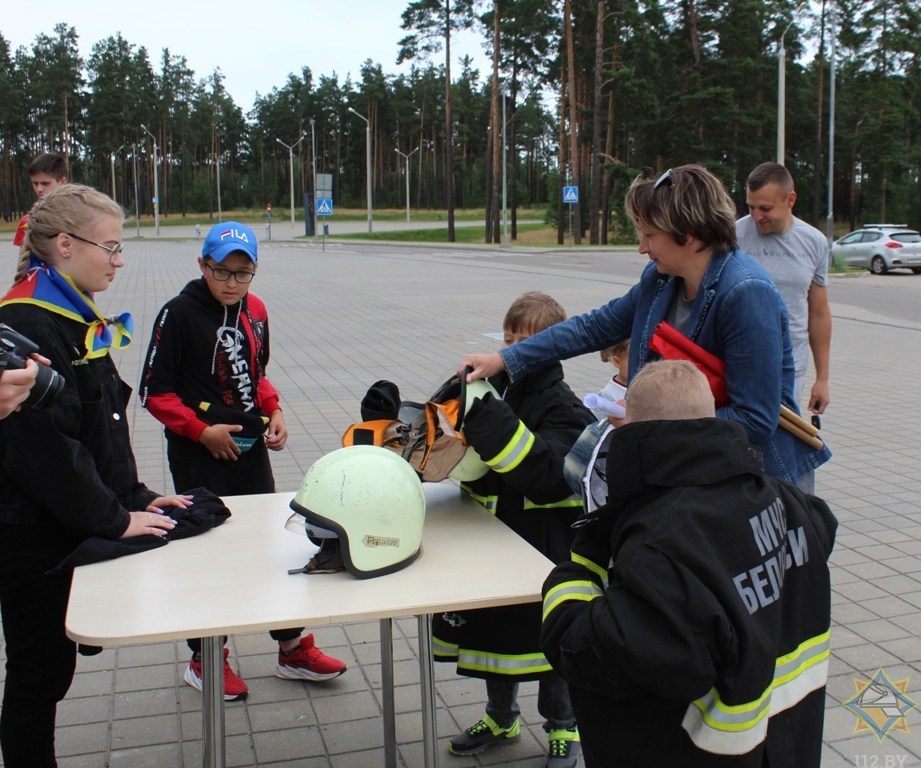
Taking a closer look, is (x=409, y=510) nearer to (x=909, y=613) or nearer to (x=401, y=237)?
(x=909, y=613)

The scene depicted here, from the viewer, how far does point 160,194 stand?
9425cm

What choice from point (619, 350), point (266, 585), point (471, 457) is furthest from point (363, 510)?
point (619, 350)

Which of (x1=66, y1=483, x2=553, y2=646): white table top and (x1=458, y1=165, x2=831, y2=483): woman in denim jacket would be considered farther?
(x1=458, y1=165, x2=831, y2=483): woman in denim jacket

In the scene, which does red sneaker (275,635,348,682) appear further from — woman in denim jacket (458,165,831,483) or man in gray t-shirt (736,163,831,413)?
man in gray t-shirt (736,163,831,413)

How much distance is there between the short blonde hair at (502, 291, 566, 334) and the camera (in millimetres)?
3088

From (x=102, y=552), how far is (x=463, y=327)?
11125mm

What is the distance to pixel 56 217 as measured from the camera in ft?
8.26

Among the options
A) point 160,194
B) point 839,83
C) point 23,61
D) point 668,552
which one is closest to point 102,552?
point 668,552

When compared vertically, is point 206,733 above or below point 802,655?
below

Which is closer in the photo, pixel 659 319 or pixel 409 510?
pixel 409 510

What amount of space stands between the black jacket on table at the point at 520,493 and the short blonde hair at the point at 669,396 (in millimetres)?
677

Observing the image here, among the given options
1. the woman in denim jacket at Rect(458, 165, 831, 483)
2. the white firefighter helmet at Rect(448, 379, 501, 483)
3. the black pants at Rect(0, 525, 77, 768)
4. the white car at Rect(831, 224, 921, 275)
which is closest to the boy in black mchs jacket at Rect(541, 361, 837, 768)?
the woman in denim jacket at Rect(458, 165, 831, 483)

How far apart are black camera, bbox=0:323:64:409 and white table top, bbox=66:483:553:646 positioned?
0.44 m

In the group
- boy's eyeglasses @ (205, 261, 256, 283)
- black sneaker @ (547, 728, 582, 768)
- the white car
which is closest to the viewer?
black sneaker @ (547, 728, 582, 768)
